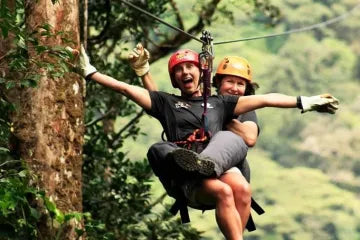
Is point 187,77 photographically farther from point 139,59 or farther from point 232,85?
point 232,85

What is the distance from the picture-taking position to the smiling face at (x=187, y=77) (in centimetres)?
638

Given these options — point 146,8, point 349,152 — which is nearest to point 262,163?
point 349,152

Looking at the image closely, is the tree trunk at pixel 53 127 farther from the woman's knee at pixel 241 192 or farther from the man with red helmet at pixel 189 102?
the woman's knee at pixel 241 192

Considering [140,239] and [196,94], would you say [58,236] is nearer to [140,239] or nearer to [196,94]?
[196,94]

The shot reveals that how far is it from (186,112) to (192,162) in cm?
51

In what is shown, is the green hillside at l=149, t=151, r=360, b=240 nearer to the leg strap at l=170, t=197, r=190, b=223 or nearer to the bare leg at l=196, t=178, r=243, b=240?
the leg strap at l=170, t=197, r=190, b=223

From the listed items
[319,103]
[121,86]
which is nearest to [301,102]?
[319,103]

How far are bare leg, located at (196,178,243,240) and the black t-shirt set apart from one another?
1.44ft

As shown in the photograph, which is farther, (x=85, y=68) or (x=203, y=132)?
(x=85, y=68)

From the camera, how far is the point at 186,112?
6297 millimetres

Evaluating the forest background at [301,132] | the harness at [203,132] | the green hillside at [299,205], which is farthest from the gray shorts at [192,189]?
the green hillside at [299,205]

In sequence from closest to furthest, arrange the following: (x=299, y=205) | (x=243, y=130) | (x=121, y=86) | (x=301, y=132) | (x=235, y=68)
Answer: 1. (x=121, y=86)
2. (x=243, y=130)
3. (x=235, y=68)
4. (x=299, y=205)
5. (x=301, y=132)

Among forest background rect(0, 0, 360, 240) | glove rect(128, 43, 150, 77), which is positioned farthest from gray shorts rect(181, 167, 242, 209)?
forest background rect(0, 0, 360, 240)

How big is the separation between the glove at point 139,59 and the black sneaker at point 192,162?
3.00 ft
